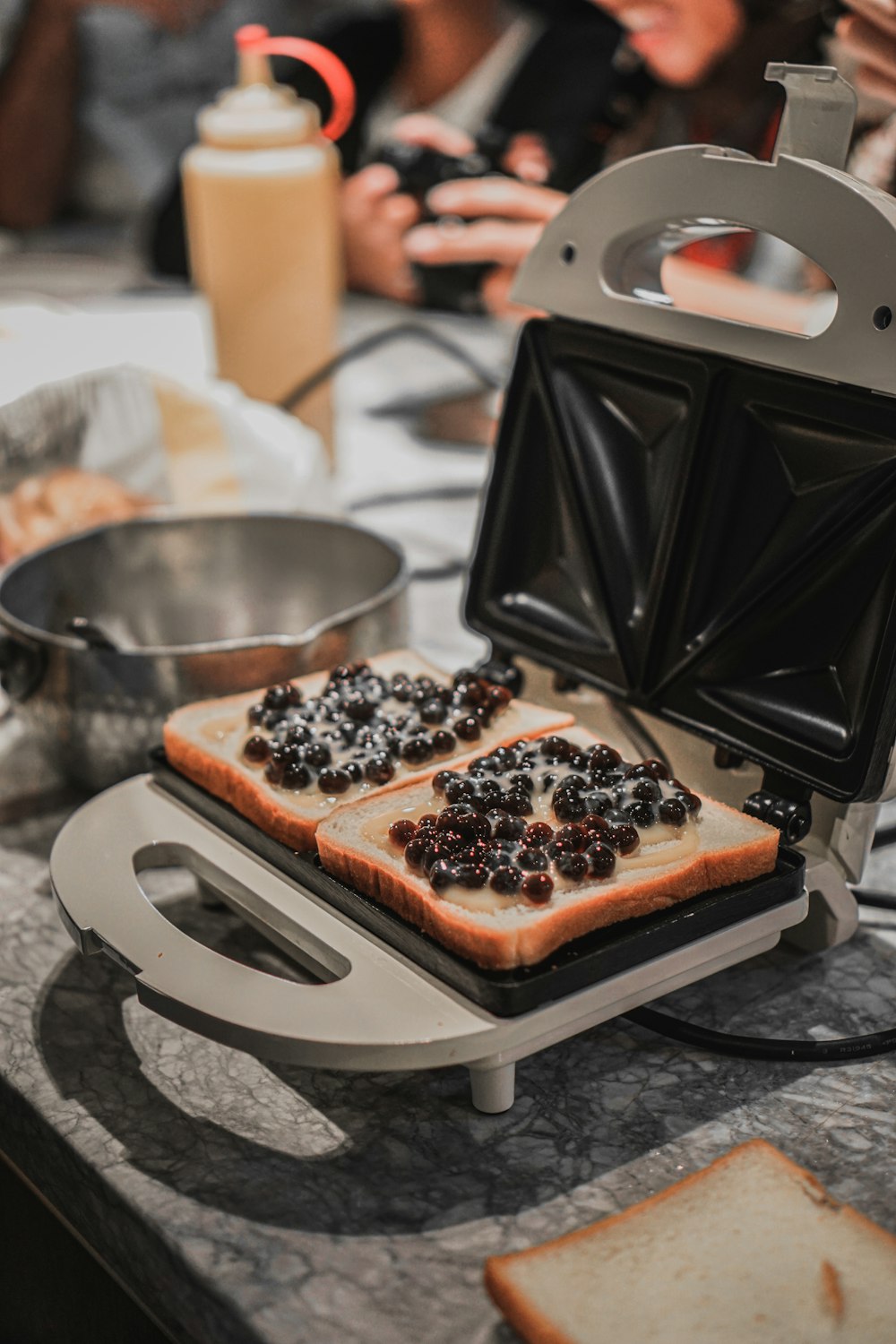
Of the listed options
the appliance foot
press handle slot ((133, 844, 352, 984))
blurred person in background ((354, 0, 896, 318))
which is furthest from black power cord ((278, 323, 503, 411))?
the appliance foot

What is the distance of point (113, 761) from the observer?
103cm

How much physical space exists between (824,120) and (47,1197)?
0.76m

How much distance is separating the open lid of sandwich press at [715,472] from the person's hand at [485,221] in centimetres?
95

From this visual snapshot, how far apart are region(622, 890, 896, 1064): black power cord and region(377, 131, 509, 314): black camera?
4.91ft

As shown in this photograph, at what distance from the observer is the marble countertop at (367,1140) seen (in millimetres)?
626

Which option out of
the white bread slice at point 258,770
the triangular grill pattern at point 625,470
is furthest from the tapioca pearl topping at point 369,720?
the triangular grill pattern at point 625,470

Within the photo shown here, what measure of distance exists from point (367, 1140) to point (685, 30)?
6.62 feet

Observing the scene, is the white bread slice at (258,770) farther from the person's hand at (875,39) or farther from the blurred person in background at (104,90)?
the blurred person in background at (104,90)

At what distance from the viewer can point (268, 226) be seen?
5.48 feet

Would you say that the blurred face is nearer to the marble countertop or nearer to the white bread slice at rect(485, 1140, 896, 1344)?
the marble countertop

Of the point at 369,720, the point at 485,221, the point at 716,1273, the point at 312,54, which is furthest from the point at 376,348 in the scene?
the point at 716,1273

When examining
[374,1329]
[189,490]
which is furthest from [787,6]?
[374,1329]

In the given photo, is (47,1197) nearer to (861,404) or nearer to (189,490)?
(861,404)

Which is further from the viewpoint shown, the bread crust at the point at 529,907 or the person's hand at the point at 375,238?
the person's hand at the point at 375,238
